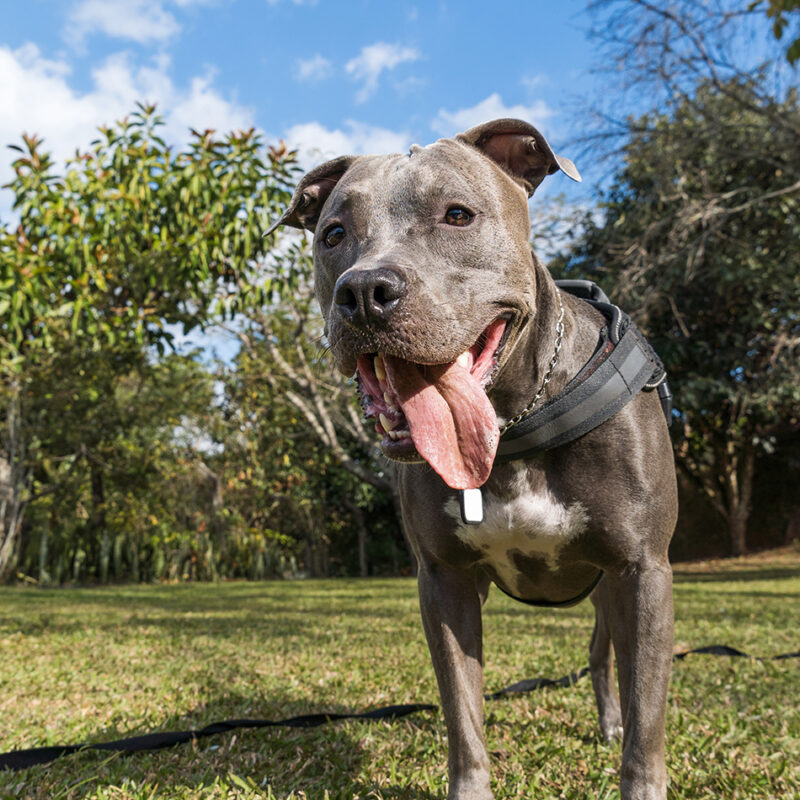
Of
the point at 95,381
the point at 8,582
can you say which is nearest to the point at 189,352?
the point at 95,381

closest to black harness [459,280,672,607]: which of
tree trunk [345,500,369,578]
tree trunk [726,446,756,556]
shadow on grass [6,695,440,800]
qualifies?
shadow on grass [6,695,440,800]

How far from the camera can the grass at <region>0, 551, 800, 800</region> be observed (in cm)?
261

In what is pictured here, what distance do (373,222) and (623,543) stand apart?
3.84ft

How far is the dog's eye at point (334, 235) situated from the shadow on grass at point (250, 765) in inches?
69.2

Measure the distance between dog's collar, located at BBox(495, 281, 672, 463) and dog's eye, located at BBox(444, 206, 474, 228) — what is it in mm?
514

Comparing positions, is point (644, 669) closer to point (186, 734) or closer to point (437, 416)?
point (437, 416)

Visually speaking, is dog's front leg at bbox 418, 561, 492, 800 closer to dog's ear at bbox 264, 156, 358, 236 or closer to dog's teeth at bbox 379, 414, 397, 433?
dog's teeth at bbox 379, 414, 397, 433

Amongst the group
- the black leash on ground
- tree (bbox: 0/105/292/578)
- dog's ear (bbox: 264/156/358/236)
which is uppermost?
tree (bbox: 0/105/292/578)

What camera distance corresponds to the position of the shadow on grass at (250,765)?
8.32 ft

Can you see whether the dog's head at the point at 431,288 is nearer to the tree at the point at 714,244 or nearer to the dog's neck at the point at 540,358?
the dog's neck at the point at 540,358

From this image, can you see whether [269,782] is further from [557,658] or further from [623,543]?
[557,658]

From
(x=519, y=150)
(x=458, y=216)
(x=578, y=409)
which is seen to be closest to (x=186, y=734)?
(x=578, y=409)

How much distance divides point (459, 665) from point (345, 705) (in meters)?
1.72

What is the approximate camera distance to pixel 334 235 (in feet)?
7.66
